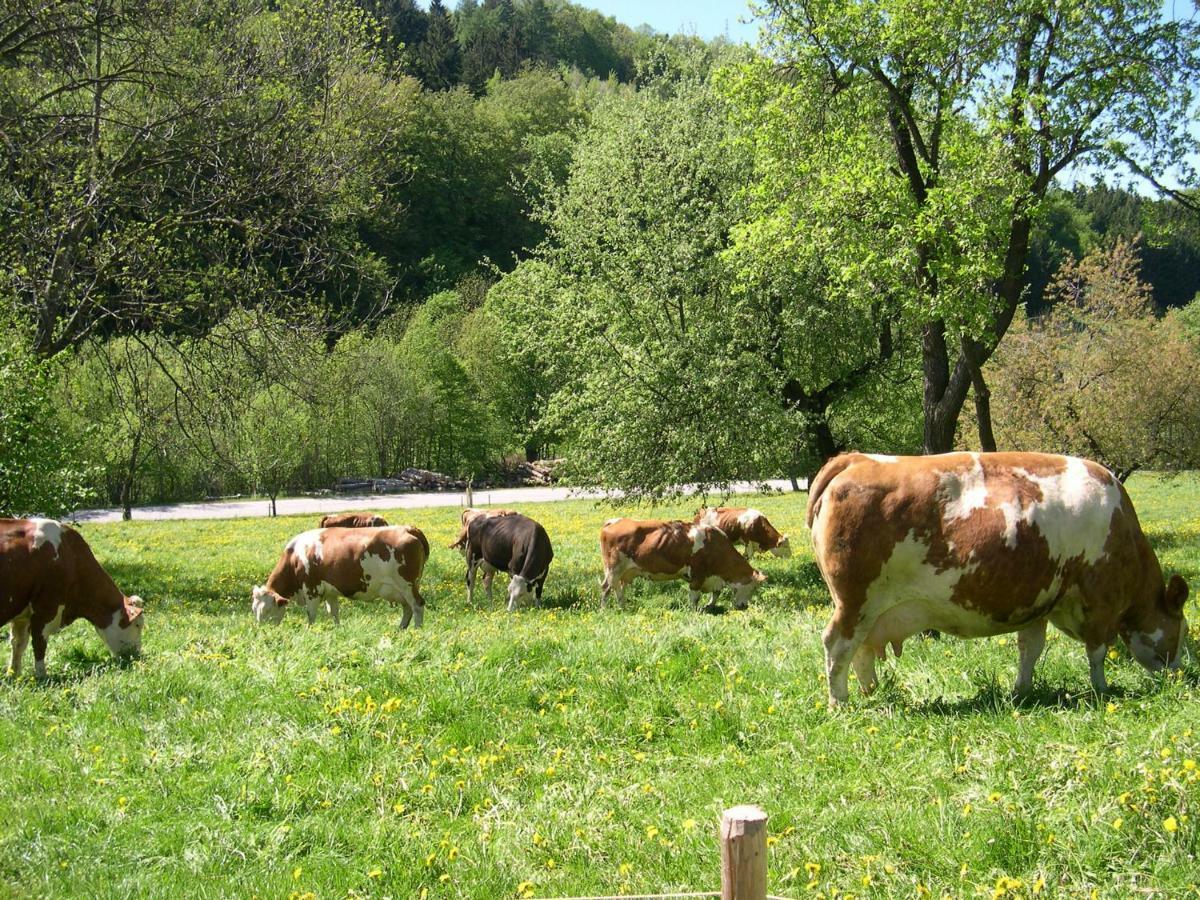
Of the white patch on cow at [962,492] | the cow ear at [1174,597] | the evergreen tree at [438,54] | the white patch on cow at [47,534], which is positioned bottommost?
the cow ear at [1174,597]

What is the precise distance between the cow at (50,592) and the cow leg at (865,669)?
25.6 feet

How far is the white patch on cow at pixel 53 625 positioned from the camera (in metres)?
10.9

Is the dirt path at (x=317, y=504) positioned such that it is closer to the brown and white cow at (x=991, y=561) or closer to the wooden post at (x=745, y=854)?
the brown and white cow at (x=991, y=561)

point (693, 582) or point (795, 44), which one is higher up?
point (795, 44)

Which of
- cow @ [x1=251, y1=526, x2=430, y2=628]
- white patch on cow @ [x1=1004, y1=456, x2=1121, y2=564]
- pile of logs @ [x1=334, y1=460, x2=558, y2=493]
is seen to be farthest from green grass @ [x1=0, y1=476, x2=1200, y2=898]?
pile of logs @ [x1=334, y1=460, x2=558, y2=493]

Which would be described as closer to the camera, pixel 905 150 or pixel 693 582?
pixel 905 150

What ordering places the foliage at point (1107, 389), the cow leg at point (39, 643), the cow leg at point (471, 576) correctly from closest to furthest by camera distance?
the cow leg at point (39, 643) → the cow leg at point (471, 576) → the foliage at point (1107, 389)

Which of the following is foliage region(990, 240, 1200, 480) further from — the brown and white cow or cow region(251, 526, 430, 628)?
the brown and white cow

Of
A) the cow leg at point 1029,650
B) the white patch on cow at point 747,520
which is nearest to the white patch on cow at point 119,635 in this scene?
the cow leg at point 1029,650

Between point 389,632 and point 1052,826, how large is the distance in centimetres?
780

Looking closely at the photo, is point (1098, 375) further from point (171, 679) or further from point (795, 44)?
point (171, 679)

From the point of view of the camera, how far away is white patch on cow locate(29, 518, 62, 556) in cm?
1112

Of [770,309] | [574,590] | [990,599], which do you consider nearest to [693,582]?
[574,590]

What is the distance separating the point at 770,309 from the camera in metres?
19.9
